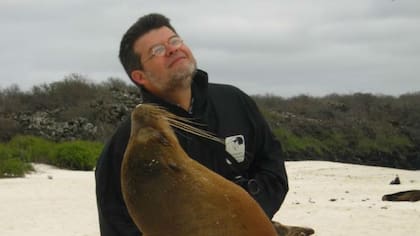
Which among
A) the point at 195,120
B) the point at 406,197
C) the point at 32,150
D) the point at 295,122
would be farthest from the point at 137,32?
the point at 295,122

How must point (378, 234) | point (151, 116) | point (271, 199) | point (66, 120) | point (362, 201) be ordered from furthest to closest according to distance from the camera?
point (66, 120), point (362, 201), point (378, 234), point (271, 199), point (151, 116)

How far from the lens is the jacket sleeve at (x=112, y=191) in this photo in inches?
99.9

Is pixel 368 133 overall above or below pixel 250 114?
below

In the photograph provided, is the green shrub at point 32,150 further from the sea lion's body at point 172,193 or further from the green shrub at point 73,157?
the sea lion's body at point 172,193

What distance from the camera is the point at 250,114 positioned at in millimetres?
2830

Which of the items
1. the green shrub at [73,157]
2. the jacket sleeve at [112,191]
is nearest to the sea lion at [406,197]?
the jacket sleeve at [112,191]

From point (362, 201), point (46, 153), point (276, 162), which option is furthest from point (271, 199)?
point (46, 153)

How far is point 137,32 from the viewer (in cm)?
254

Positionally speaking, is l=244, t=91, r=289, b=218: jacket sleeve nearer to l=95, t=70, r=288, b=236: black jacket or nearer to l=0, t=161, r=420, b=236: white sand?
l=95, t=70, r=288, b=236: black jacket

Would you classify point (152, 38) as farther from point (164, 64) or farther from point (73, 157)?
point (73, 157)

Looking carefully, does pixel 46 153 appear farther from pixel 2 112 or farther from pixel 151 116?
pixel 151 116

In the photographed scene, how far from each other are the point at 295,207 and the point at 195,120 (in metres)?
9.70

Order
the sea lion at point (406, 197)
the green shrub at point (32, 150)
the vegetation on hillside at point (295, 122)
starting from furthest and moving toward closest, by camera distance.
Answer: the vegetation on hillside at point (295, 122)
the green shrub at point (32, 150)
the sea lion at point (406, 197)

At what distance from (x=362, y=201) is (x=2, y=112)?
23.7 m
